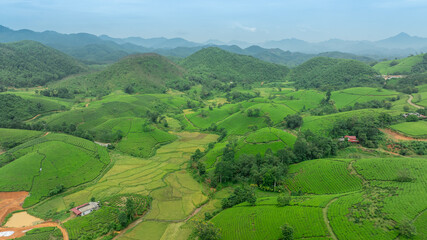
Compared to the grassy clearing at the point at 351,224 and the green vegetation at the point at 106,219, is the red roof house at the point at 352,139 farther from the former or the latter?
the green vegetation at the point at 106,219

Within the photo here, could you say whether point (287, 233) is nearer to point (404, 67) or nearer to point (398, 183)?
point (398, 183)

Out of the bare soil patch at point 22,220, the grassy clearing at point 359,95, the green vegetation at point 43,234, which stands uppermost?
the grassy clearing at point 359,95

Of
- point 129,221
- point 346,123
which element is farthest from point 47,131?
point 346,123

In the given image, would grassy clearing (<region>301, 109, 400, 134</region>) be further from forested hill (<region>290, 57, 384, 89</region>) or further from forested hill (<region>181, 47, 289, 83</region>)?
forested hill (<region>181, 47, 289, 83</region>)

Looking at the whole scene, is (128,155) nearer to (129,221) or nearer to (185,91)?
(129,221)

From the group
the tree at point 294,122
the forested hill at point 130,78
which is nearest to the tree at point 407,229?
the tree at point 294,122

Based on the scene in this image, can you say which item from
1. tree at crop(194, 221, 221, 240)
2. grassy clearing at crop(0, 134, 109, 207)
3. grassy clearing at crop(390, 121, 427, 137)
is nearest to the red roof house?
grassy clearing at crop(390, 121, 427, 137)

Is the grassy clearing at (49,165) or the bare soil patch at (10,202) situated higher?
the grassy clearing at (49,165)
